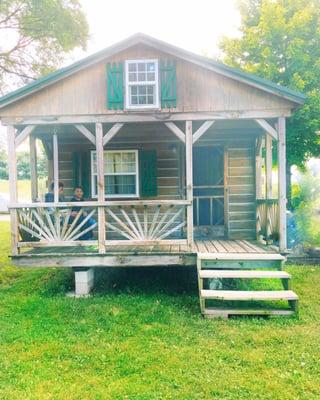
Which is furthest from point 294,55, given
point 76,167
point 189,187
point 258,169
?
point 76,167

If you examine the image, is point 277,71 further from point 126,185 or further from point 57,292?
point 57,292

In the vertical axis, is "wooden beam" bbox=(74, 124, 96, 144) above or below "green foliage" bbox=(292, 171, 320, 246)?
above

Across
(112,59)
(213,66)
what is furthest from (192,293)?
(112,59)

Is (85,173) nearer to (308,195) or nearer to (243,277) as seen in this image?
(243,277)

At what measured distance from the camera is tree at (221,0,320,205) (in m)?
12.5

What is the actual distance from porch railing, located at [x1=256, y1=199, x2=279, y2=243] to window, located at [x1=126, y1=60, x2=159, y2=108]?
3268 mm

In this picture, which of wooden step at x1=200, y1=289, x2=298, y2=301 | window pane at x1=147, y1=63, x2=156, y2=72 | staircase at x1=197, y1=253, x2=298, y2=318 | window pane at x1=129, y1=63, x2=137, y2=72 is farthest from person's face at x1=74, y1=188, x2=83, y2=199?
wooden step at x1=200, y1=289, x2=298, y2=301

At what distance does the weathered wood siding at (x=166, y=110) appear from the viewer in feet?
23.0

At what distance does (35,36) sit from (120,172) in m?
5.76

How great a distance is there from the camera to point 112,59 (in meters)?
7.25

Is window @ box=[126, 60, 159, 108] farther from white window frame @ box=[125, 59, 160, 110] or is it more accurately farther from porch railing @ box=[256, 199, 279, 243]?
porch railing @ box=[256, 199, 279, 243]

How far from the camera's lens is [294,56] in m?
12.7

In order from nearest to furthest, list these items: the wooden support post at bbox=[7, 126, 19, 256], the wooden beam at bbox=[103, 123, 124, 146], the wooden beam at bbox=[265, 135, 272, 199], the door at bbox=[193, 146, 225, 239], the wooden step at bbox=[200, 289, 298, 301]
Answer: the wooden step at bbox=[200, 289, 298, 301], the wooden beam at bbox=[103, 123, 124, 146], the wooden support post at bbox=[7, 126, 19, 256], the wooden beam at bbox=[265, 135, 272, 199], the door at bbox=[193, 146, 225, 239]

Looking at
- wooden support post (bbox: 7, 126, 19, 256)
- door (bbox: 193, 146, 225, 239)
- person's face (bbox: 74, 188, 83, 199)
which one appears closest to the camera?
wooden support post (bbox: 7, 126, 19, 256)
